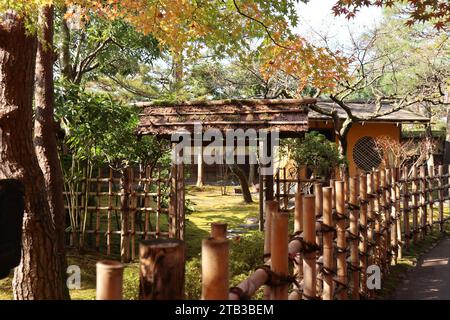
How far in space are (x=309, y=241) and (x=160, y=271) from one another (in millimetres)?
2007

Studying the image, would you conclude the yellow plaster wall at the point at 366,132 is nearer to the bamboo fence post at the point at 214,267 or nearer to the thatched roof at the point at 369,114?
the thatched roof at the point at 369,114

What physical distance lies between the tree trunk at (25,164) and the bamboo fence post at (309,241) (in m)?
2.70

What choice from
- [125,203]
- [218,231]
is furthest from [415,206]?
[218,231]

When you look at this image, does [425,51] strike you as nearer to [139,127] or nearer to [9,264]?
[139,127]

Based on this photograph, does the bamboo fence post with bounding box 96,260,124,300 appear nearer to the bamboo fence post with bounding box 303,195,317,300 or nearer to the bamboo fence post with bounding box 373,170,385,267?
the bamboo fence post with bounding box 303,195,317,300

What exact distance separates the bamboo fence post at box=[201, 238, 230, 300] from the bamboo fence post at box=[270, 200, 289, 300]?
79 centimetres

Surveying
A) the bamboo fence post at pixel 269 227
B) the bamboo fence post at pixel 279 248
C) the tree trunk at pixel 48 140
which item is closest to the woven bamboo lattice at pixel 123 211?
the tree trunk at pixel 48 140

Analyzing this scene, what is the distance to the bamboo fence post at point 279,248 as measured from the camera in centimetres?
281

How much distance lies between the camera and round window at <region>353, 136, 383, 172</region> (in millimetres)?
19375

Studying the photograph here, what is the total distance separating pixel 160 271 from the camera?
185 cm

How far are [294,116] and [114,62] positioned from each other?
359 inches

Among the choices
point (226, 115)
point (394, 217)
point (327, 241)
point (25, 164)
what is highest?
point (226, 115)

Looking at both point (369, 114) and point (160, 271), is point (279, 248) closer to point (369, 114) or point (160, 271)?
point (160, 271)
